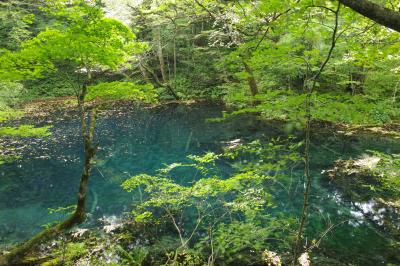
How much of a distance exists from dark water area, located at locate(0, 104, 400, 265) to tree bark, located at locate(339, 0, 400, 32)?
7.33 ft

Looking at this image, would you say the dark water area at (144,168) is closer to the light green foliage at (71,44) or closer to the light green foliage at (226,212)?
the light green foliage at (226,212)

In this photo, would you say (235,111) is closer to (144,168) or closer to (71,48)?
(71,48)

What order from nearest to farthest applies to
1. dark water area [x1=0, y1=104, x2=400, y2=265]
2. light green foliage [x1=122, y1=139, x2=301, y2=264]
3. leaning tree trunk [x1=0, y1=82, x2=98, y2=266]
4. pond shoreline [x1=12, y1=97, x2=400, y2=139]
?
leaning tree trunk [x1=0, y1=82, x2=98, y2=266]
light green foliage [x1=122, y1=139, x2=301, y2=264]
dark water area [x1=0, y1=104, x2=400, y2=265]
pond shoreline [x1=12, y1=97, x2=400, y2=139]

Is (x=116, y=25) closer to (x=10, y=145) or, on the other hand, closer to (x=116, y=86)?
(x=116, y=86)

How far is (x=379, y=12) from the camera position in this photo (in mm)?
2484

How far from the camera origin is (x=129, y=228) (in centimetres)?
737

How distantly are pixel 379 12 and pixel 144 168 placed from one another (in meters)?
10.1

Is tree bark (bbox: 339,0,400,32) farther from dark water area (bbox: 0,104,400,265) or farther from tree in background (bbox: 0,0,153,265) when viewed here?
tree in background (bbox: 0,0,153,265)

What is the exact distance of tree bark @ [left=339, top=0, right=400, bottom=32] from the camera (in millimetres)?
2455

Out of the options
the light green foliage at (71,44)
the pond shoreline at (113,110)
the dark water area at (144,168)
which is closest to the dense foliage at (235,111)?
the light green foliage at (71,44)

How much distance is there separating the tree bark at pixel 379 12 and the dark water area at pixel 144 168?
7.33 ft

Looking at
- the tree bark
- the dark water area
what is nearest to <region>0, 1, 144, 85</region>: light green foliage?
the dark water area

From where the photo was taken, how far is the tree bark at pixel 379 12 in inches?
96.7

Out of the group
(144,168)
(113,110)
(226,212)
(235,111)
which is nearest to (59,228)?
(226,212)
